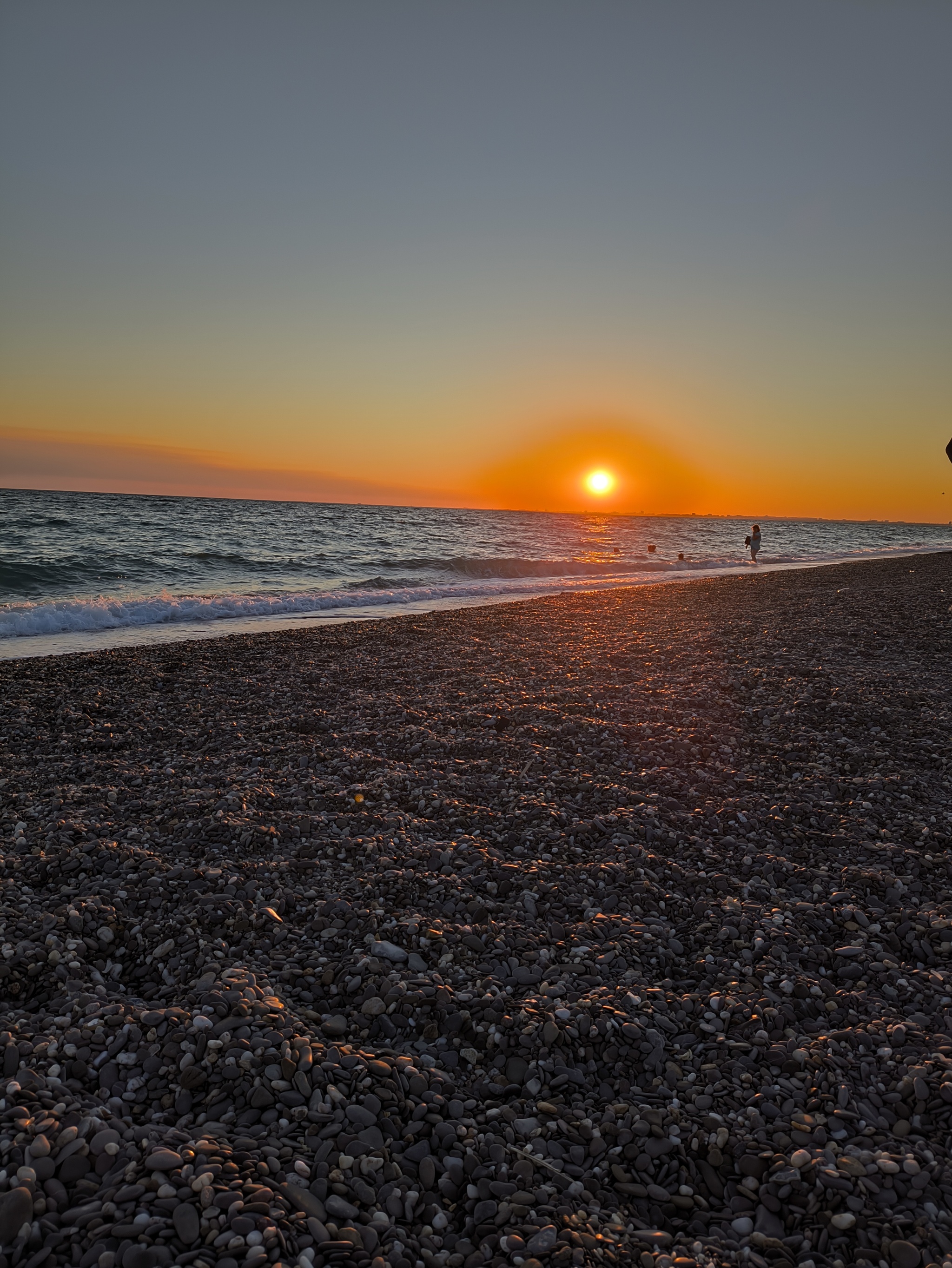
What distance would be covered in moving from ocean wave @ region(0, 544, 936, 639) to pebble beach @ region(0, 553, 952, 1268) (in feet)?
31.8

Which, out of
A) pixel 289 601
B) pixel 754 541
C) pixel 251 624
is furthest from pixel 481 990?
pixel 754 541

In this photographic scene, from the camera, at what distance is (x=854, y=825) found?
534 centimetres

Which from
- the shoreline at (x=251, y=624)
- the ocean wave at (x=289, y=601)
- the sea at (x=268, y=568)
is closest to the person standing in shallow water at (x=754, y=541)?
the sea at (x=268, y=568)

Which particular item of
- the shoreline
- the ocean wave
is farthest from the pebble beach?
the ocean wave

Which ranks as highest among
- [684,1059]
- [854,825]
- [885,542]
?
[885,542]

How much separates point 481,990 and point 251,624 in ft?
48.3

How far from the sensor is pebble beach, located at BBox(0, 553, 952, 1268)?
2.47 m

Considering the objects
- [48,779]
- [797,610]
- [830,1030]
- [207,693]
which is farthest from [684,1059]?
[797,610]

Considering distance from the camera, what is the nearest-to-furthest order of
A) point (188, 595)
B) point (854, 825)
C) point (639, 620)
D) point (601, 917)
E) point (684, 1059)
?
point (684, 1059) → point (601, 917) → point (854, 825) → point (639, 620) → point (188, 595)

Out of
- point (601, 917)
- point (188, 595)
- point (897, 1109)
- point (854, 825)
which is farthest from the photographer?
point (188, 595)

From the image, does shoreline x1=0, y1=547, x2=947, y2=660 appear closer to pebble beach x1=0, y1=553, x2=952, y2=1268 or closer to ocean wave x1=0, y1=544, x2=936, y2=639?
ocean wave x1=0, y1=544, x2=936, y2=639

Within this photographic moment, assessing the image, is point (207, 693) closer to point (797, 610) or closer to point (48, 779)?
point (48, 779)

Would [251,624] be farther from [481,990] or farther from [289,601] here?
[481,990]

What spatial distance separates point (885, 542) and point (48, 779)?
90.0 meters
